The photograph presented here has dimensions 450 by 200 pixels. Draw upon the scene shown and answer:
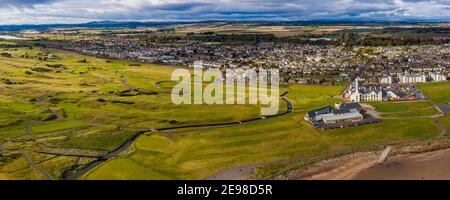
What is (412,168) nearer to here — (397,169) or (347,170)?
(397,169)

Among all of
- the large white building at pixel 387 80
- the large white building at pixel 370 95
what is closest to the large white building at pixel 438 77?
the large white building at pixel 387 80

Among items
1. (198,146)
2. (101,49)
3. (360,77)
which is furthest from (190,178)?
(101,49)

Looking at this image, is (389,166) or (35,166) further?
(35,166)

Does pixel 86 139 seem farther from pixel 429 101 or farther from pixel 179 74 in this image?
pixel 179 74

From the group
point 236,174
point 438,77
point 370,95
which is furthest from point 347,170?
point 438,77

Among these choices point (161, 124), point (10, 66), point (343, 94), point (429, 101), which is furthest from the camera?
point (10, 66)

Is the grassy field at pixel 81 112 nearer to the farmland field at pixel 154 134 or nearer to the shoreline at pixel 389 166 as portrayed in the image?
the farmland field at pixel 154 134

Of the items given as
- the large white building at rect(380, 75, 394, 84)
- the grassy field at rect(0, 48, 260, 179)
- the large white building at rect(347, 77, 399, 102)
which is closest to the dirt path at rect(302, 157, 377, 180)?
the grassy field at rect(0, 48, 260, 179)

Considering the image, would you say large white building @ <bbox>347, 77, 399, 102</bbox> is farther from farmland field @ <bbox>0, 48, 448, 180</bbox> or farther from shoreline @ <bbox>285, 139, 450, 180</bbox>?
shoreline @ <bbox>285, 139, 450, 180</bbox>
